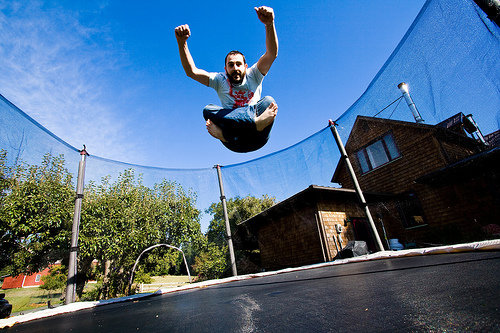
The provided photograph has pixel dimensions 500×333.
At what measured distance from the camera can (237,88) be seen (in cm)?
183

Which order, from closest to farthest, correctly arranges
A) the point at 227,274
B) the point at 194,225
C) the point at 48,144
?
the point at 48,144 < the point at 227,274 < the point at 194,225

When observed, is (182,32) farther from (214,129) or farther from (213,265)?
(213,265)

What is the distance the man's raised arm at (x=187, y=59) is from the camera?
5.02ft

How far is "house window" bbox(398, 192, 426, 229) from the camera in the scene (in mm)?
6215

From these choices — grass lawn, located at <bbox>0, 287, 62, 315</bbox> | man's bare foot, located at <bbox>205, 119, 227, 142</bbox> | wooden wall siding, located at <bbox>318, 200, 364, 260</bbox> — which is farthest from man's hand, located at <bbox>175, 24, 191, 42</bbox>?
grass lawn, located at <bbox>0, 287, 62, 315</bbox>

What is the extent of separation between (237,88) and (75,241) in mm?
3920

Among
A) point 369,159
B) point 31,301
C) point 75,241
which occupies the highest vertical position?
point 369,159

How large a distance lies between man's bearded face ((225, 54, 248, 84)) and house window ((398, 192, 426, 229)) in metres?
6.59

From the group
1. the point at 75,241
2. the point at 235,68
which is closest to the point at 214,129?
the point at 235,68

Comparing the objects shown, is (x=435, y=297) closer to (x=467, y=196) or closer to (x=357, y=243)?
(x=357, y=243)

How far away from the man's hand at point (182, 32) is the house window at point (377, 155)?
5.60m

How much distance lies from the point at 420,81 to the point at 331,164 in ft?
7.45

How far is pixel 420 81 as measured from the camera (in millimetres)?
2463

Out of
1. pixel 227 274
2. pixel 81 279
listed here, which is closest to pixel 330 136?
pixel 227 274
